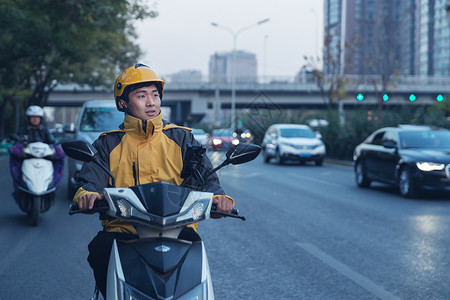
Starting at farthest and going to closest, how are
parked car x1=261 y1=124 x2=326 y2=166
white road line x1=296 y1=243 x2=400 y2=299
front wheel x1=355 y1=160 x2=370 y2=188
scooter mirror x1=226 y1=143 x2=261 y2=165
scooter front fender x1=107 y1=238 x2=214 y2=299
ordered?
parked car x1=261 y1=124 x2=326 y2=166
front wheel x1=355 y1=160 x2=370 y2=188
white road line x1=296 y1=243 x2=400 y2=299
scooter mirror x1=226 y1=143 x2=261 y2=165
scooter front fender x1=107 y1=238 x2=214 y2=299

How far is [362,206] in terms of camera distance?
11641 millimetres

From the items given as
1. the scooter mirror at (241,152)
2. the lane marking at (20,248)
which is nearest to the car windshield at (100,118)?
the lane marking at (20,248)

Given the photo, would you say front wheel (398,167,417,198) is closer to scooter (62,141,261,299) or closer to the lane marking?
the lane marking

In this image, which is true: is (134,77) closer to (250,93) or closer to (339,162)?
(339,162)

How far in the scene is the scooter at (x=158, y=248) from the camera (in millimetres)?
2693

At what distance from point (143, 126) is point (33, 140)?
639cm

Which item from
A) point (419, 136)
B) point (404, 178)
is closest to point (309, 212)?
point (404, 178)

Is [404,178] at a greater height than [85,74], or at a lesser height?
lesser

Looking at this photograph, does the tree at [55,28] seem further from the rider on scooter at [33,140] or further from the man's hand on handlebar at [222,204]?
the man's hand on handlebar at [222,204]

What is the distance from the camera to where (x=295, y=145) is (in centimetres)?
2509

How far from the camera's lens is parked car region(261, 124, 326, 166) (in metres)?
25.1

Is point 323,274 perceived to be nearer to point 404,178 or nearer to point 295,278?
point 295,278

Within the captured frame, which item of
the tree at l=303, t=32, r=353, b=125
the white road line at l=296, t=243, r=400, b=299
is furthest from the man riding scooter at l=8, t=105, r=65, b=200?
the tree at l=303, t=32, r=353, b=125

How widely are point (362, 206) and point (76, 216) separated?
503 cm
